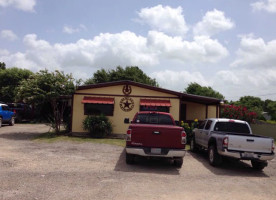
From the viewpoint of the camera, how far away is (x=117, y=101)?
51.2 ft

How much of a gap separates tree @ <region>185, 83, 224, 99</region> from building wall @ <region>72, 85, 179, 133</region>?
125 feet

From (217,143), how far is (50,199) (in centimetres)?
568

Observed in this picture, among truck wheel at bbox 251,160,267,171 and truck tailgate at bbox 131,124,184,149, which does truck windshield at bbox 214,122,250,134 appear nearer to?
truck wheel at bbox 251,160,267,171

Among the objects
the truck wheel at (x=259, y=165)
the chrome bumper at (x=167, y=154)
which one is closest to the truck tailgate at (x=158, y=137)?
the chrome bumper at (x=167, y=154)

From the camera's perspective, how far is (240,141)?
26.7 feet

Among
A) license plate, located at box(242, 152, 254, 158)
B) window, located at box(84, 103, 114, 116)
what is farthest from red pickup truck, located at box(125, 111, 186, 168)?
window, located at box(84, 103, 114, 116)

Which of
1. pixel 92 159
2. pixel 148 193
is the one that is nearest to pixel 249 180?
pixel 148 193

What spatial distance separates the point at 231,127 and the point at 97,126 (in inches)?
298

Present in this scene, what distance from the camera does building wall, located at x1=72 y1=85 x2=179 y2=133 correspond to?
611 inches

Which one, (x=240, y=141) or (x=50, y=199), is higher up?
(x=240, y=141)

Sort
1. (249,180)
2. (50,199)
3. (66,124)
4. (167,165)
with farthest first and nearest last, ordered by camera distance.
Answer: (66,124), (167,165), (249,180), (50,199)

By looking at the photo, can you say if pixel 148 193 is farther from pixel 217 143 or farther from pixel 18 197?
pixel 217 143

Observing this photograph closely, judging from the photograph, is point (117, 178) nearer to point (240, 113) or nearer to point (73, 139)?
point (73, 139)

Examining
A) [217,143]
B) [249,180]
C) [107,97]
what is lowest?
[249,180]
